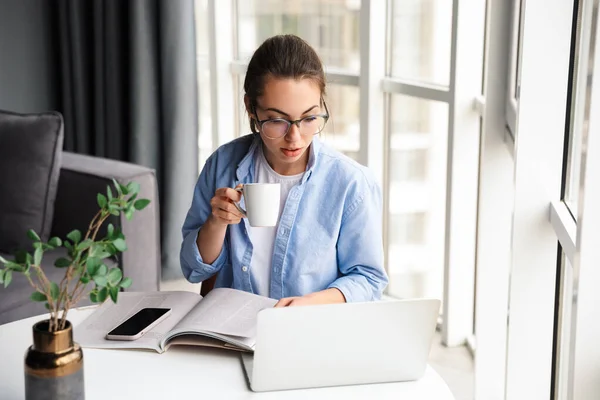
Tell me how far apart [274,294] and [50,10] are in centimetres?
251

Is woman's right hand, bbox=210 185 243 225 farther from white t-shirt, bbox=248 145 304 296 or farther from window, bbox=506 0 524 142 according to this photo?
window, bbox=506 0 524 142

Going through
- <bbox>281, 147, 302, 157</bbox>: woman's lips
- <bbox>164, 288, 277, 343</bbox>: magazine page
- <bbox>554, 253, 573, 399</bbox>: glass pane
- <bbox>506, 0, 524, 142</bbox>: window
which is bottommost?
<bbox>554, 253, 573, 399</bbox>: glass pane

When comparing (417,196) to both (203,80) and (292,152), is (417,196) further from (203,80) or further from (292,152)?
(292,152)

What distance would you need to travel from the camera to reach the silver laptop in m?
1.18

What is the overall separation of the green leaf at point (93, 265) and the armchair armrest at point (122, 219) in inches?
62.4

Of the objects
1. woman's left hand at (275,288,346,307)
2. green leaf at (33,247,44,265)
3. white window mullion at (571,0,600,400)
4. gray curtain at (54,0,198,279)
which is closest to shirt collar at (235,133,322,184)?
woman's left hand at (275,288,346,307)

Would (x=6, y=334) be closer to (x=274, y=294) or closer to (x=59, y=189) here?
(x=274, y=294)

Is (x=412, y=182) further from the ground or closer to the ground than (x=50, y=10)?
closer to the ground

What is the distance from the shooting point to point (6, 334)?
1453 millimetres

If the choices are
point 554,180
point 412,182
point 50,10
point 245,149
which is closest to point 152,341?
point 245,149

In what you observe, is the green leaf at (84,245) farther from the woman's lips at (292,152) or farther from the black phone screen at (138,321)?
the woman's lips at (292,152)

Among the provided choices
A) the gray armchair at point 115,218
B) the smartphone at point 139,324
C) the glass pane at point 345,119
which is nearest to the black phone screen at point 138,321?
the smartphone at point 139,324

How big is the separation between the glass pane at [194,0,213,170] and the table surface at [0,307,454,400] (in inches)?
101

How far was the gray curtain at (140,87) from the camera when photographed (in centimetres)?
349
